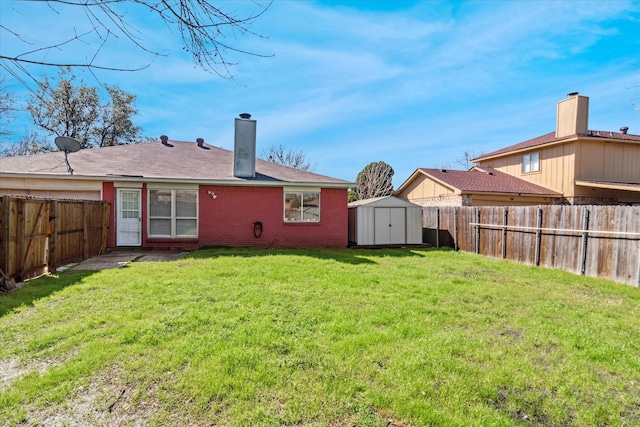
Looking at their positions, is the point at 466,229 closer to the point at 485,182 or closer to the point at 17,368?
the point at 485,182

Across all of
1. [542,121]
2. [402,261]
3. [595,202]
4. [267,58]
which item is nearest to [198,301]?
[267,58]

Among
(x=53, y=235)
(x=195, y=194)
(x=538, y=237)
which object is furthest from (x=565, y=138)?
(x=53, y=235)

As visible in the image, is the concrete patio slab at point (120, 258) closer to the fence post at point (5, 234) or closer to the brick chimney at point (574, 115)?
the fence post at point (5, 234)

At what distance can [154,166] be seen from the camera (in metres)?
11.9

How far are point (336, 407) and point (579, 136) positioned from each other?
60.6ft

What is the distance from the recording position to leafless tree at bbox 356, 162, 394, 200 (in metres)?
25.6

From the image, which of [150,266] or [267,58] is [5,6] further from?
[150,266]

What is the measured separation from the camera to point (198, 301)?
198 inches

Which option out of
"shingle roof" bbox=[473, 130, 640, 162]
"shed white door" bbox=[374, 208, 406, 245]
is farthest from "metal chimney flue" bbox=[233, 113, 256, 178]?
"shingle roof" bbox=[473, 130, 640, 162]

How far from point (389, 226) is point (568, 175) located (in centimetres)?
1002

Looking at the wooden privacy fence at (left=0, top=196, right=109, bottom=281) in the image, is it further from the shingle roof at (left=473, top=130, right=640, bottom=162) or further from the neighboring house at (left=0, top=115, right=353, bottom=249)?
the shingle roof at (left=473, top=130, right=640, bottom=162)

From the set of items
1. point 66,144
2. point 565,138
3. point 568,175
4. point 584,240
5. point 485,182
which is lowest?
point 584,240

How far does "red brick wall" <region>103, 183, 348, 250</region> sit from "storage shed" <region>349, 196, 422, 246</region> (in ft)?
3.32

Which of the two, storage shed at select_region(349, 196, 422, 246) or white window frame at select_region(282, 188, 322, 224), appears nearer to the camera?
white window frame at select_region(282, 188, 322, 224)
